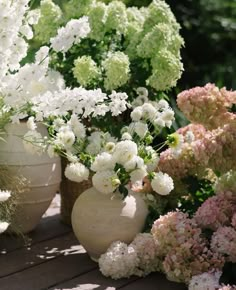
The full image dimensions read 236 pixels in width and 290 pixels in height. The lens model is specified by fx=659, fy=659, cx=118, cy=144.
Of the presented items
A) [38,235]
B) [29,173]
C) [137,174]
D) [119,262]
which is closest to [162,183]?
[137,174]

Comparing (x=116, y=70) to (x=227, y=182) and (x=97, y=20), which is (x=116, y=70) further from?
(x=227, y=182)

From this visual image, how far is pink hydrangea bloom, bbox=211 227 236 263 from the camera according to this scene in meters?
2.06

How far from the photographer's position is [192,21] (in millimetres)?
4590

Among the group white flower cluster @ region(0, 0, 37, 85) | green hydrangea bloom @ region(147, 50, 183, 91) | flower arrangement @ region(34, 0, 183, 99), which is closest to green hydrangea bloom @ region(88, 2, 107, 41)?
flower arrangement @ region(34, 0, 183, 99)

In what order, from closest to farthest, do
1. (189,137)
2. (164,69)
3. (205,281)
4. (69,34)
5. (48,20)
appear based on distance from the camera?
(205,281) < (69,34) < (189,137) < (164,69) < (48,20)

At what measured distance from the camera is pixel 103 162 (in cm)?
219

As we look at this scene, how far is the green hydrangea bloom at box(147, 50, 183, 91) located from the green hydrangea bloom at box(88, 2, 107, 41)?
24 centimetres

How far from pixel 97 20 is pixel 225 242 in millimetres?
1018

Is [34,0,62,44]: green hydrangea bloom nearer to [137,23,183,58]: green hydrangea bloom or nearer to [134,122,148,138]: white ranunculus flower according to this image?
[137,23,183,58]: green hydrangea bloom

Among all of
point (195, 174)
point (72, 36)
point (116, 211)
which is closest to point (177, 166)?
point (195, 174)

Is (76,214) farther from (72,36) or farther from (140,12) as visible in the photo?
(140,12)

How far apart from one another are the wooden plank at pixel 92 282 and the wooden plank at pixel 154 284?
0.09 feet

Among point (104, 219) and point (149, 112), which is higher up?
point (149, 112)

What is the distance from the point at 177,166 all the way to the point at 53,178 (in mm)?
481
